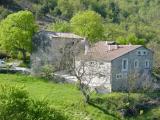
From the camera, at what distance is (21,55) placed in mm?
77562

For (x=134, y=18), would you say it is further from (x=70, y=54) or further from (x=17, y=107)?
(x=17, y=107)

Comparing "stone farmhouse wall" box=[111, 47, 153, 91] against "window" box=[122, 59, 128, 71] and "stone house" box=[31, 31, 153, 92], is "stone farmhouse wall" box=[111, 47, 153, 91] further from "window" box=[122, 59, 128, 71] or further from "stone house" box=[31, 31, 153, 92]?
"window" box=[122, 59, 128, 71]

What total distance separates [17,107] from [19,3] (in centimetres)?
10244

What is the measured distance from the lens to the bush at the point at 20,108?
34.2 metres

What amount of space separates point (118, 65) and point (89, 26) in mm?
17458

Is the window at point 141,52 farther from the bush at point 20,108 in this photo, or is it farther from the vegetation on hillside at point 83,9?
the bush at point 20,108

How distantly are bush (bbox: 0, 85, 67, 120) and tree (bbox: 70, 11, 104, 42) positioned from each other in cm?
4260

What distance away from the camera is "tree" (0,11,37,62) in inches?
2842

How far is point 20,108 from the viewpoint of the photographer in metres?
35.3

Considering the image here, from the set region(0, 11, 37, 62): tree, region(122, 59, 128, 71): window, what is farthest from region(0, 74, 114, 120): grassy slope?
region(0, 11, 37, 62): tree

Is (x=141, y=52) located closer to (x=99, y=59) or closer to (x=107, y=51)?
(x=107, y=51)

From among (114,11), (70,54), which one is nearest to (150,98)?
(70,54)

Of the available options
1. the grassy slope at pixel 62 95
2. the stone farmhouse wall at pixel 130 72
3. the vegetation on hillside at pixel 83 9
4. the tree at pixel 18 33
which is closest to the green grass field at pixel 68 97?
the grassy slope at pixel 62 95

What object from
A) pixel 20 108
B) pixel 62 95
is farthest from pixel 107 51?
pixel 20 108
